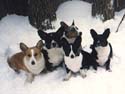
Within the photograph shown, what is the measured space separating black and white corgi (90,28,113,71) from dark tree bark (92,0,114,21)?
4.01 ft

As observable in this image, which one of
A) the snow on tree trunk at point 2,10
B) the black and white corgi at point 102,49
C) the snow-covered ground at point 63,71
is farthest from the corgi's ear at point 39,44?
the snow on tree trunk at point 2,10

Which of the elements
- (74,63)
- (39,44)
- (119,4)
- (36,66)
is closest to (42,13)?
(39,44)

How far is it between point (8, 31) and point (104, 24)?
5.39 feet

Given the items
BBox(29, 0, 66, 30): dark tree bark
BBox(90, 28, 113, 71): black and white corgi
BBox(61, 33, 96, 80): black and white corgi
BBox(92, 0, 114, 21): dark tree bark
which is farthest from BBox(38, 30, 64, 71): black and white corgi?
BBox(92, 0, 114, 21): dark tree bark

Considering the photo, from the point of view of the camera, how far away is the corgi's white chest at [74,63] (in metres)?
4.86

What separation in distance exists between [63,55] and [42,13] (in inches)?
46.6

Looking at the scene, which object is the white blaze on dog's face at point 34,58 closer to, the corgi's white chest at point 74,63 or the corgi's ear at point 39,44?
the corgi's ear at point 39,44

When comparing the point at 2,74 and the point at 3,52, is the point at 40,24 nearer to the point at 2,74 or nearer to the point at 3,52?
the point at 3,52

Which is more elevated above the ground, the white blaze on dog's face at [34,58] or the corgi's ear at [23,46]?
the corgi's ear at [23,46]

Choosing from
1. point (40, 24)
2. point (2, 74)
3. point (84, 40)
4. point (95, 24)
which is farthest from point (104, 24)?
point (2, 74)

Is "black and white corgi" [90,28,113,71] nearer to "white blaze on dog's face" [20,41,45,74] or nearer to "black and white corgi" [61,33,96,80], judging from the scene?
"black and white corgi" [61,33,96,80]

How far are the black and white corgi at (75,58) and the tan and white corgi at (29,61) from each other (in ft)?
1.14

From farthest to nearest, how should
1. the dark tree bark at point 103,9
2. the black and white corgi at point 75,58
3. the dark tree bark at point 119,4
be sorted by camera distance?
the dark tree bark at point 119,4 → the dark tree bark at point 103,9 → the black and white corgi at point 75,58

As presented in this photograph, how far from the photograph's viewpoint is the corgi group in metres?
4.87
